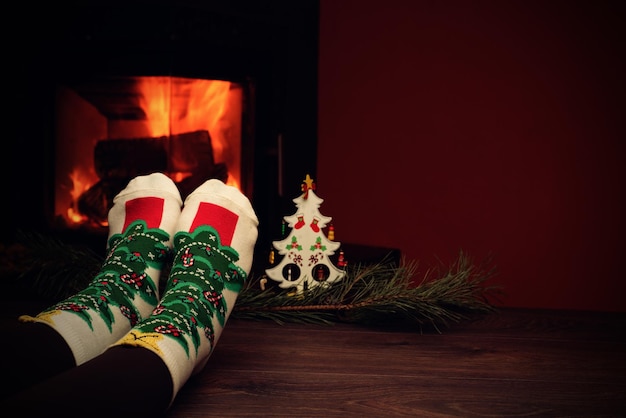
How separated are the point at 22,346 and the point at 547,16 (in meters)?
1.44

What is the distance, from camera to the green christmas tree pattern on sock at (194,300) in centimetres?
54

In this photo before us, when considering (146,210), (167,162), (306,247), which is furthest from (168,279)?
(167,162)

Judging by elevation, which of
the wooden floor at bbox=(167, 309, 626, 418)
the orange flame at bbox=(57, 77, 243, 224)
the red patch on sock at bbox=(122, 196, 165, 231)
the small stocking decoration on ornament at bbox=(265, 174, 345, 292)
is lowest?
the wooden floor at bbox=(167, 309, 626, 418)

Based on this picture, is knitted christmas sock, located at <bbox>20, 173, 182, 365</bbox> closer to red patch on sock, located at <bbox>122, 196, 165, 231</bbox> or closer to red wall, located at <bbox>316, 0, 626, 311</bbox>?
red patch on sock, located at <bbox>122, 196, 165, 231</bbox>

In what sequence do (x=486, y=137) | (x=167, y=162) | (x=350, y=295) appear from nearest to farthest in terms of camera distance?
(x=350, y=295) < (x=486, y=137) < (x=167, y=162)

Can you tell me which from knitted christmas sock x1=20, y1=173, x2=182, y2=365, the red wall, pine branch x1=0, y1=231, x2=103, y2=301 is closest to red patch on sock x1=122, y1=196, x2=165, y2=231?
knitted christmas sock x1=20, y1=173, x2=182, y2=365

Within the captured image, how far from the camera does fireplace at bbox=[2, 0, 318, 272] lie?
5.22 ft

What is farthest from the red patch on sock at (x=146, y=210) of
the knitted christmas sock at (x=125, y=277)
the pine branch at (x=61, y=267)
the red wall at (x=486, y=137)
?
the red wall at (x=486, y=137)

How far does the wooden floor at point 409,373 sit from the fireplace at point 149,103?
78cm

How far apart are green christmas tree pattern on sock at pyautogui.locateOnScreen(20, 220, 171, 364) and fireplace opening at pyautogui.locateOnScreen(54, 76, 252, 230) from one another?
2.68 feet

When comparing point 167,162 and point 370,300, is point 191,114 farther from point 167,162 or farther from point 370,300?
point 370,300

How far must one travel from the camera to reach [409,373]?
0.71 m

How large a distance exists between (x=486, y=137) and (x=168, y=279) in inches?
40.5

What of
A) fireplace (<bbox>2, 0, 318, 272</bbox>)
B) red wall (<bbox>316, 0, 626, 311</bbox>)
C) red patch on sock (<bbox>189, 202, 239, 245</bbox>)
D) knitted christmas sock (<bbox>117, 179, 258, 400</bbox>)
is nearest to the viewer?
knitted christmas sock (<bbox>117, 179, 258, 400</bbox>)
